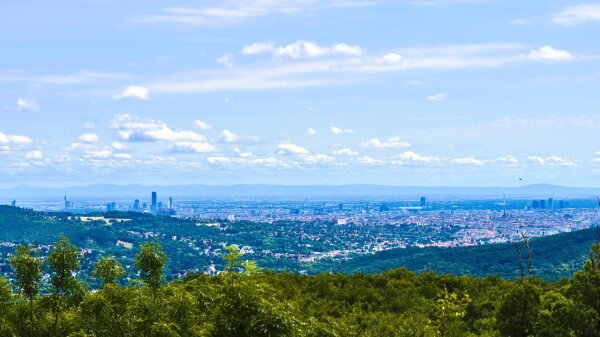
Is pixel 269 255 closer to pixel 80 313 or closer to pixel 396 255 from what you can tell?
pixel 396 255

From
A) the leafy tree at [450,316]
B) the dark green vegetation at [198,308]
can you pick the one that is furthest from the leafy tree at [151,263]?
the leafy tree at [450,316]

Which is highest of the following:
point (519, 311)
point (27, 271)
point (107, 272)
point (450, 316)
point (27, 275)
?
point (27, 271)

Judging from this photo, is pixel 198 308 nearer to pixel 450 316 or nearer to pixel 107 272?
pixel 107 272

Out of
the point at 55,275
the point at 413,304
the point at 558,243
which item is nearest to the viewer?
the point at 55,275

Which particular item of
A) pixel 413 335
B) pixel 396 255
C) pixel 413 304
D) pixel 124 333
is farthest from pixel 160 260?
pixel 396 255

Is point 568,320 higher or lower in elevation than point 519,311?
higher

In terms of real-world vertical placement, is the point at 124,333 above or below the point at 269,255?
above

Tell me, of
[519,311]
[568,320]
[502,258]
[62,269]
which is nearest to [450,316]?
[519,311]

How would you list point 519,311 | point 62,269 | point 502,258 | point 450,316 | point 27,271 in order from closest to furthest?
point 27,271, point 62,269, point 519,311, point 450,316, point 502,258

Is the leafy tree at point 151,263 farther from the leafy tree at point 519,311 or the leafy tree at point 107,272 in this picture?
the leafy tree at point 519,311
